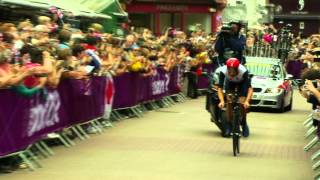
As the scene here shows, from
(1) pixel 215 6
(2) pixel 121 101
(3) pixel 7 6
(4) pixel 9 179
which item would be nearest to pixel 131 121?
(2) pixel 121 101

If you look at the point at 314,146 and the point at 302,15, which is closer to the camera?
the point at 314,146

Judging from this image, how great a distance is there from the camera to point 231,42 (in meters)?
16.9

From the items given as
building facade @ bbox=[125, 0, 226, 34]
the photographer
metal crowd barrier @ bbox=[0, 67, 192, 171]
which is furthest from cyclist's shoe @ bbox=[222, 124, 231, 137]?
building facade @ bbox=[125, 0, 226, 34]

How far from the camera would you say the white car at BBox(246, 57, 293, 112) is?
73.9 ft

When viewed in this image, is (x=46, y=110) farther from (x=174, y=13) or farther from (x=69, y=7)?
(x=174, y=13)

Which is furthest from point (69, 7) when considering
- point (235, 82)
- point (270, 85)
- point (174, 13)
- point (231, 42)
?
point (174, 13)

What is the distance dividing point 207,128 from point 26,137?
7141 mm

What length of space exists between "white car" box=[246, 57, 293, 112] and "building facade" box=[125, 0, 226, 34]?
25.3 m

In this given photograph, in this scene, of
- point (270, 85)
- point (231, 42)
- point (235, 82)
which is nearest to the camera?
point (235, 82)

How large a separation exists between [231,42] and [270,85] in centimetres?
621

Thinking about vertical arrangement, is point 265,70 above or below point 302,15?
below

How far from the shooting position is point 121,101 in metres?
17.7

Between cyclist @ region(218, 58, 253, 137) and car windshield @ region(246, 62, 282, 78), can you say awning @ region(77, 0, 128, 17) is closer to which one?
car windshield @ region(246, 62, 282, 78)

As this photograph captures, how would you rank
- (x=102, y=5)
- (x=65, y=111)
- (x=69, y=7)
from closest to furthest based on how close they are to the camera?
(x=65, y=111), (x=69, y=7), (x=102, y=5)
